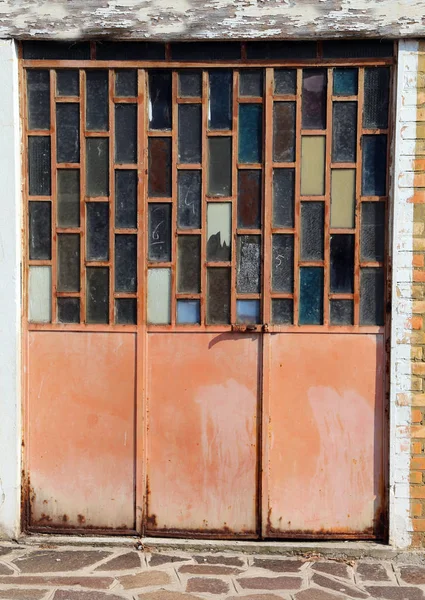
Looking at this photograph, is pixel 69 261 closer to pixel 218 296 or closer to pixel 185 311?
pixel 185 311

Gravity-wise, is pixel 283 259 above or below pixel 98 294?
above

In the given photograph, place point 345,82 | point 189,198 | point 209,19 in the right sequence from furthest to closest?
point 189,198
point 345,82
point 209,19

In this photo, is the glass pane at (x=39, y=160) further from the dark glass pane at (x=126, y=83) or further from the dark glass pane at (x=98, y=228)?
the dark glass pane at (x=126, y=83)

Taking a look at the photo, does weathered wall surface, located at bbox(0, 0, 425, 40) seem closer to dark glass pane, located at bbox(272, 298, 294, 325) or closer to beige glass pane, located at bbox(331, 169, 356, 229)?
beige glass pane, located at bbox(331, 169, 356, 229)

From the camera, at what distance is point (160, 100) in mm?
5422

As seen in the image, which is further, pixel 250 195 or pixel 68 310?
pixel 68 310

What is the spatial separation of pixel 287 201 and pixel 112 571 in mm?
2772

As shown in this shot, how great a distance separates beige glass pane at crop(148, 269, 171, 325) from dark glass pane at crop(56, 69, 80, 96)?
1387 millimetres

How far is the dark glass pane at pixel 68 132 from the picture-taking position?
17.9 feet

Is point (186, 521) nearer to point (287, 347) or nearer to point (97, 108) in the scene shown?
point (287, 347)

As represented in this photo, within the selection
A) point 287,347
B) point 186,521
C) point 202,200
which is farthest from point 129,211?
point 186,521

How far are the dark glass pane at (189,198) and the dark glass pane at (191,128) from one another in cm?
13

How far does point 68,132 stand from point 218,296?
5.19 ft

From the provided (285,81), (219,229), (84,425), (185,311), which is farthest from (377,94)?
(84,425)
